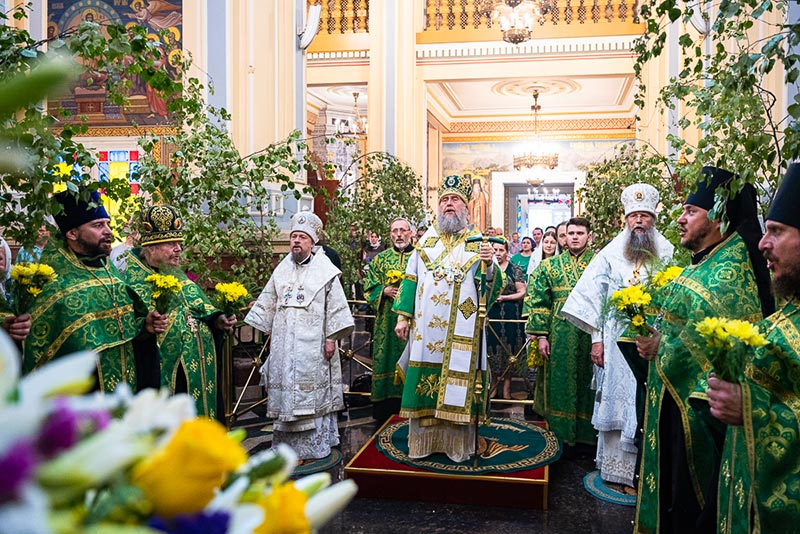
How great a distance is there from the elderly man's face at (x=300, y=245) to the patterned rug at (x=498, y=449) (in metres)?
1.55

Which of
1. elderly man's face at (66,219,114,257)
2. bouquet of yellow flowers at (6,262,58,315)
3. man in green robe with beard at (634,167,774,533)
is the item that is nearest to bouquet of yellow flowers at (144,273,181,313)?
elderly man's face at (66,219,114,257)

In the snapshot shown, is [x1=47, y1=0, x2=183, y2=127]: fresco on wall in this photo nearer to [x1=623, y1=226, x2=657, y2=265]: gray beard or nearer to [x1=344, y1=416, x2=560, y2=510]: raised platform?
[x1=344, y1=416, x2=560, y2=510]: raised platform

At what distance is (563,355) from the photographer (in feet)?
19.6

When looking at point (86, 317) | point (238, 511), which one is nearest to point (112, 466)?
point (238, 511)

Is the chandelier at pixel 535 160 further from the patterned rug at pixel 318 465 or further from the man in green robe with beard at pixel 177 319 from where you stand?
the man in green robe with beard at pixel 177 319

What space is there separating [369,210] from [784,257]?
272 inches

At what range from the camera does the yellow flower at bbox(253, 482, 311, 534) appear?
64cm

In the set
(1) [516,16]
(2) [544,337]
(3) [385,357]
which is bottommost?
(3) [385,357]

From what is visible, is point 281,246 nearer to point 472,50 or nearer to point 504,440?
point 504,440

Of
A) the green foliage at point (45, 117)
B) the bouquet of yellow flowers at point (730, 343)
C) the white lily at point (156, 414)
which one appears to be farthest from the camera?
the green foliage at point (45, 117)

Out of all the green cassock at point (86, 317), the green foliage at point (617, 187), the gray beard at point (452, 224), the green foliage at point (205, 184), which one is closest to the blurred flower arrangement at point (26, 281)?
the green cassock at point (86, 317)

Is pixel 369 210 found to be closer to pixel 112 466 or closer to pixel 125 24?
pixel 125 24

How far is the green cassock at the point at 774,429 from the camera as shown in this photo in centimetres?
212

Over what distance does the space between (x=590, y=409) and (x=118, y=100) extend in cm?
439
